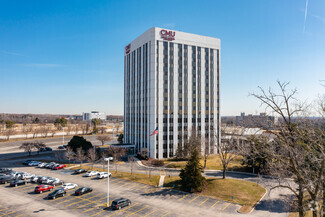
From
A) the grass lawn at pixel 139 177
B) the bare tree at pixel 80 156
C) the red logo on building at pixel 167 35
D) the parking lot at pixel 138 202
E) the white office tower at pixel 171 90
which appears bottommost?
the grass lawn at pixel 139 177

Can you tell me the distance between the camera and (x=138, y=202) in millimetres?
30797

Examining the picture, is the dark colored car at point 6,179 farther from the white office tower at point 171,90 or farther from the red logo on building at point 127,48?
the red logo on building at point 127,48

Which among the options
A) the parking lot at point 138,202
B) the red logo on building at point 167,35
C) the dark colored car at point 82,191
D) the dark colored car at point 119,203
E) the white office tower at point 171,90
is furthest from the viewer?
the red logo on building at point 167,35

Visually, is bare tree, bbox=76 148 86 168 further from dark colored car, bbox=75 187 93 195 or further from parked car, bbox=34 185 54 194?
dark colored car, bbox=75 187 93 195

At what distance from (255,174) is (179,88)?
3632 cm

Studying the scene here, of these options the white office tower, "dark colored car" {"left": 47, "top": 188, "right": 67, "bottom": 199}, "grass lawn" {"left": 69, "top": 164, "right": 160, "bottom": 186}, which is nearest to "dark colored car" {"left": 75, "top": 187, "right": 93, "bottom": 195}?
"dark colored car" {"left": 47, "top": 188, "right": 67, "bottom": 199}

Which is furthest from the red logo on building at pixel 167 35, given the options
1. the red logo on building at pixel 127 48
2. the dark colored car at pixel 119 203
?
the dark colored car at pixel 119 203

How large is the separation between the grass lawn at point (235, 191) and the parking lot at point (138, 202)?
5.66 ft

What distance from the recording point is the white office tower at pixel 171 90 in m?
67.4

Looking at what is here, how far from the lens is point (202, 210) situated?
2825cm

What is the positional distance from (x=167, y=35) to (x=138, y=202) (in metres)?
55.5

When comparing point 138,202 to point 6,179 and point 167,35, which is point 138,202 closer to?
point 6,179

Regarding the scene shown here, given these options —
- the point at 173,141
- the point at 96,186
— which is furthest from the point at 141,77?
the point at 96,186

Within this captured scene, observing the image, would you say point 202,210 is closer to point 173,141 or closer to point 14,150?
point 173,141
